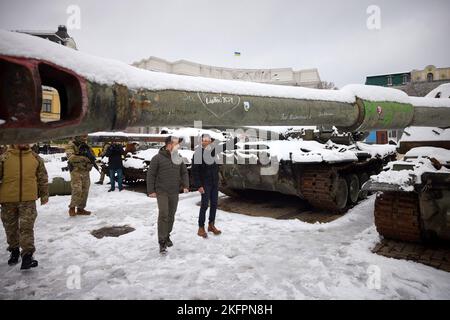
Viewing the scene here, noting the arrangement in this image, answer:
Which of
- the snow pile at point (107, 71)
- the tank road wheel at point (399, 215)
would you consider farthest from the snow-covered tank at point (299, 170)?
the snow pile at point (107, 71)

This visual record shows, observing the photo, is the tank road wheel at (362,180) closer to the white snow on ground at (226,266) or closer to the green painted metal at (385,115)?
the white snow on ground at (226,266)

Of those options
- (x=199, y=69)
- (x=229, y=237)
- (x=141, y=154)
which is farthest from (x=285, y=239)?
(x=199, y=69)

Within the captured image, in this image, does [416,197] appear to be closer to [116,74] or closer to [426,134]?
[426,134]

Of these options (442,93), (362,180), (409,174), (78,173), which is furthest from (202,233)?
(362,180)

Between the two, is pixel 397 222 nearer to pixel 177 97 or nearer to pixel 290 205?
pixel 290 205

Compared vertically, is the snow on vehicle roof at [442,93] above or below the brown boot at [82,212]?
above

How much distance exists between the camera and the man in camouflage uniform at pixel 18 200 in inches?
151

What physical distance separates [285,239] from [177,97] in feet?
12.4

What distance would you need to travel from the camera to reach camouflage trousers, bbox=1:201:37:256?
3.84m

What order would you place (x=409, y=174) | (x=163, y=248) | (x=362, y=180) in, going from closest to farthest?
(x=409, y=174), (x=163, y=248), (x=362, y=180)

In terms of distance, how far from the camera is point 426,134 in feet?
14.4

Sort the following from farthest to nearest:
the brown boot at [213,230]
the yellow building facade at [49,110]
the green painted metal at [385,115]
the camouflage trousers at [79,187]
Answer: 1. the camouflage trousers at [79,187]
2. the brown boot at [213,230]
3. the green painted metal at [385,115]
4. the yellow building facade at [49,110]

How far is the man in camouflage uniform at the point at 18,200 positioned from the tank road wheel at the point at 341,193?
17.0 ft

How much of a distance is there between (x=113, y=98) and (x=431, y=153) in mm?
4104
